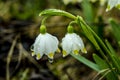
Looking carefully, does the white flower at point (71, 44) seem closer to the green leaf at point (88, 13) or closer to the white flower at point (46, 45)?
the white flower at point (46, 45)

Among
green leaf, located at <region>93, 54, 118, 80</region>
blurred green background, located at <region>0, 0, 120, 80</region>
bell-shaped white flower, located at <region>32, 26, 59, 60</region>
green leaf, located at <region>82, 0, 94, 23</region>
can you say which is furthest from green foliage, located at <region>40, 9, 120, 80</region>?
green leaf, located at <region>82, 0, 94, 23</region>

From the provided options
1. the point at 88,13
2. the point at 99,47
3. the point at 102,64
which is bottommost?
the point at 102,64

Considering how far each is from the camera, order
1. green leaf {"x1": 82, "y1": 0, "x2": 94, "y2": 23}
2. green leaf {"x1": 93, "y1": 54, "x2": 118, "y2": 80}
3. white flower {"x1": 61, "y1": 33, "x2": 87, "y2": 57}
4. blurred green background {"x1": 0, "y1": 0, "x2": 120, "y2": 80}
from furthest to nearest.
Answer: green leaf {"x1": 82, "y1": 0, "x2": 94, "y2": 23} → blurred green background {"x1": 0, "y1": 0, "x2": 120, "y2": 80} → green leaf {"x1": 93, "y1": 54, "x2": 118, "y2": 80} → white flower {"x1": 61, "y1": 33, "x2": 87, "y2": 57}

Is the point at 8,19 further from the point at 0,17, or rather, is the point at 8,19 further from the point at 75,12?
the point at 75,12

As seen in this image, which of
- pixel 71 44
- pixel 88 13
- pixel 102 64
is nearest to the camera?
pixel 71 44

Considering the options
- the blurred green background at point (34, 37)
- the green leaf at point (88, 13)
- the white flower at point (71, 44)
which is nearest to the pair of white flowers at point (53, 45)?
the white flower at point (71, 44)

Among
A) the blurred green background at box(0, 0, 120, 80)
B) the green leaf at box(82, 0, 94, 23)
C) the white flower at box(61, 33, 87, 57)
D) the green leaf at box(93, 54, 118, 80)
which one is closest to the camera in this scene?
the white flower at box(61, 33, 87, 57)

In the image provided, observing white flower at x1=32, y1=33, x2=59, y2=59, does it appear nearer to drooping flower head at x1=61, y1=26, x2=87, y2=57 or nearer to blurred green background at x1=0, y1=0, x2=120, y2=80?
drooping flower head at x1=61, y1=26, x2=87, y2=57

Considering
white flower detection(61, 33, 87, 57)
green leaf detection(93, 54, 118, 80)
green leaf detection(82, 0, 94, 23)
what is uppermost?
green leaf detection(82, 0, 94, 23)

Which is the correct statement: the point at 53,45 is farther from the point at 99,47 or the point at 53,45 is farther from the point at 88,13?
the point at 88,13

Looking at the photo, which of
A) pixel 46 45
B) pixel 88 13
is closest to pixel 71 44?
pixel 46 45
